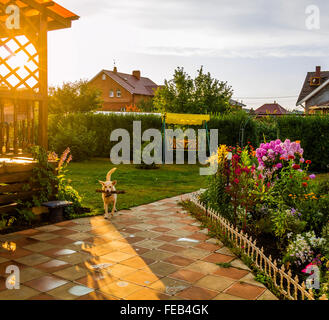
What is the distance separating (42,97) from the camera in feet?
22.7

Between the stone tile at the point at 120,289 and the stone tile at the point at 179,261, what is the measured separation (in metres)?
0.85

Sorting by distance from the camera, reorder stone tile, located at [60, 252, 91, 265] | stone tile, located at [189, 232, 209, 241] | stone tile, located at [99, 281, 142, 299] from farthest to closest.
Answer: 1. stone tile, located at [189, 232, 209, 241]
2. stone tile, located at [60, 252, 91, 265]
3. stone tile, located at [99, 281, 142, 299]

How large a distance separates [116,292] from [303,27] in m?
4.95

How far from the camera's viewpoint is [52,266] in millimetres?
4336

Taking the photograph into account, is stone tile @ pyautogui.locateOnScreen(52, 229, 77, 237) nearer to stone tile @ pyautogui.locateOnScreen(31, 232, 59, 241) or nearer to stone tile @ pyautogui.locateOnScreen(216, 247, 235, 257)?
stone tile @ pyautogui.locateOnScreen(31, 232, 59, 241)

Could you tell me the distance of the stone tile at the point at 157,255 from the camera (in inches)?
184

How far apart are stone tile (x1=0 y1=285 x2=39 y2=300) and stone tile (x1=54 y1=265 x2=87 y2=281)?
42 cm

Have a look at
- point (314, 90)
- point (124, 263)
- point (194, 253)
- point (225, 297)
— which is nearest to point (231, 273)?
point (225, 297)

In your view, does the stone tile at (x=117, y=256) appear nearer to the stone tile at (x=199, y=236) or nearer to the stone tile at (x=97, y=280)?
the stone tile at (x=97, y=280)

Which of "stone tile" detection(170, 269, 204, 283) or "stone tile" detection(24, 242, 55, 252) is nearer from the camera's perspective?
"stone tile" detection(170, 269, 204, 283)

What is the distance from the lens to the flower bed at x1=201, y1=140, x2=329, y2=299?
4.23m

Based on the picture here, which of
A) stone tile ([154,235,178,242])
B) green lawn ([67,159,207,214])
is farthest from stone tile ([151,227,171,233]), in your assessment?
green lawn ([67,159,207,214])
